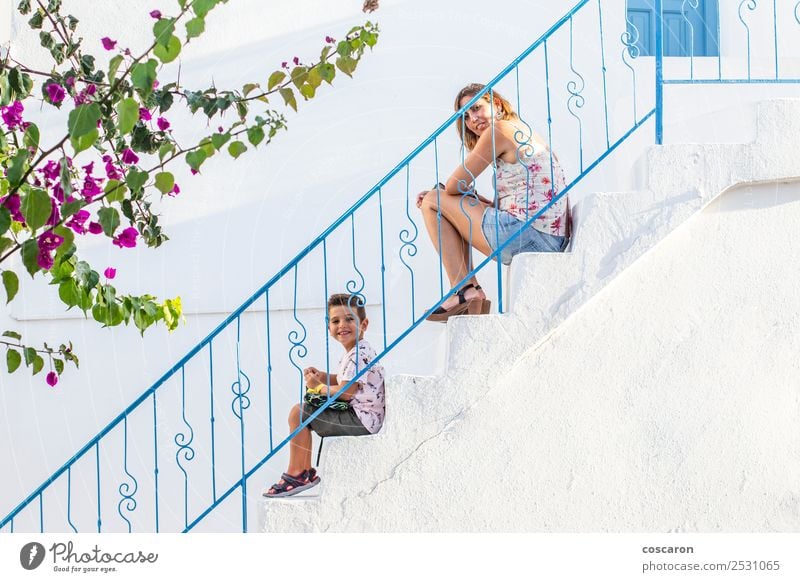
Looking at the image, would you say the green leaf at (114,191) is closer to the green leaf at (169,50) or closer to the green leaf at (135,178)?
the green leaf at (135,178)

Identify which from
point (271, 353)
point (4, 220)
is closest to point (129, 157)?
point (4, 220)

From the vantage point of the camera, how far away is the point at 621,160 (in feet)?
22.1

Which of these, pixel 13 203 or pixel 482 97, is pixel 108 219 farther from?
pixel 482 97

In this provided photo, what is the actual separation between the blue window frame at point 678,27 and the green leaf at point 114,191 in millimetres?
4186

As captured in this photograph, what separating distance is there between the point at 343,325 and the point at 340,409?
1.32 feet

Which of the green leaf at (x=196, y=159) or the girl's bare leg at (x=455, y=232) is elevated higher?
the green leaf at (x=196, y=159)

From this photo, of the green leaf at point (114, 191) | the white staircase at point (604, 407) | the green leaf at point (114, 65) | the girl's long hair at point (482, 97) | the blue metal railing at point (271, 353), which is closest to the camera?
the green leaf at point (114, 65)

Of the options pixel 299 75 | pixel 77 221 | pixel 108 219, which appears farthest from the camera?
pixel 299 75

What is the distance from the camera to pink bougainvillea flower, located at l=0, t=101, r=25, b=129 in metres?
3.63

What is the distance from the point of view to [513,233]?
4574 millimetres

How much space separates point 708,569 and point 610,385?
30.2 inches

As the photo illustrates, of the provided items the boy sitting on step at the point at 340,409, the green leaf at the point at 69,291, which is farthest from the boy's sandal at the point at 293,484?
the green leaf at the point at 69,291

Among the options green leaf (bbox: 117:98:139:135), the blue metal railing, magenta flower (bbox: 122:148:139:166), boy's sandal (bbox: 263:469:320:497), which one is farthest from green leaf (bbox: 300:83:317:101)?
the blue metal railing

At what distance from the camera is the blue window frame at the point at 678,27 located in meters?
6.91
